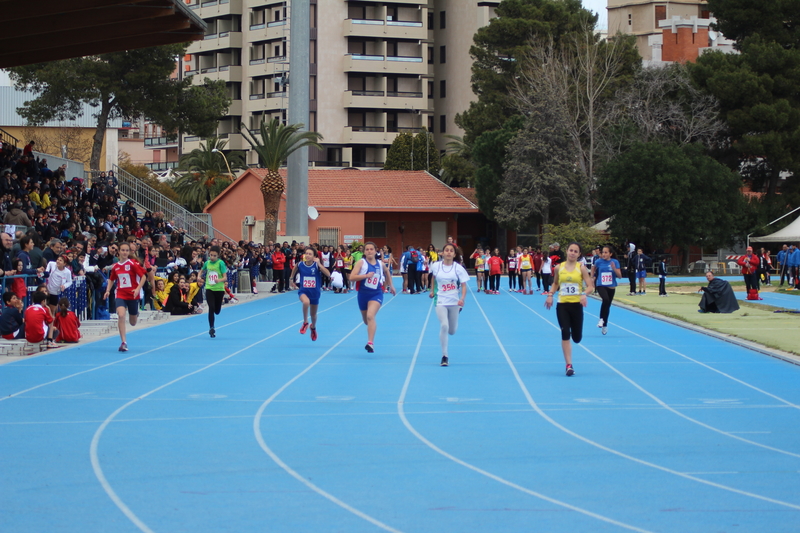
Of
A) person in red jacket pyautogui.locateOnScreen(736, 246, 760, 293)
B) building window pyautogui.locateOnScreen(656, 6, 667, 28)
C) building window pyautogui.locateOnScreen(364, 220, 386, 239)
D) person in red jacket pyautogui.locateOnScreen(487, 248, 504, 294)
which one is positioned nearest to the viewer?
person in red jacket pyautogui.locateOnScreen(736, 246, 760, 293)

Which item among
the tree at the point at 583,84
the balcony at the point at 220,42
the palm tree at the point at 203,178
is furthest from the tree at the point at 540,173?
the balcony at the point at 220,42

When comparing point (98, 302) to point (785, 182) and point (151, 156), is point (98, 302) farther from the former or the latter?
point (151, 156)

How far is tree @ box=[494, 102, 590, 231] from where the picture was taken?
58.3 meters

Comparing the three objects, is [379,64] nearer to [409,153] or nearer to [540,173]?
[409,153]

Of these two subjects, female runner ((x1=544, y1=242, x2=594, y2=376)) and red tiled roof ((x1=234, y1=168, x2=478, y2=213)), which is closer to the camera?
female runner ((x1=544, y1=242, x2=594, y2=376))

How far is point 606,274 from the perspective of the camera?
785 inches

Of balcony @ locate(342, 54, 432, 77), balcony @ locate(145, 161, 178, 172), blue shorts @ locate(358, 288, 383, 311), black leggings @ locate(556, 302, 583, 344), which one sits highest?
balcony @ locate(342, 54, 432, 77)

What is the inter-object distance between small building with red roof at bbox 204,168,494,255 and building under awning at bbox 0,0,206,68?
29.7m

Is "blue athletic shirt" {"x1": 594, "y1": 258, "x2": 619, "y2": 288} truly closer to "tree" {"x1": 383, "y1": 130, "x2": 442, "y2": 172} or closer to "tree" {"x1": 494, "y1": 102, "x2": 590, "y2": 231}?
"tree" {"x1": 494, "y1": 102, "x2": 590, "y2": 231}

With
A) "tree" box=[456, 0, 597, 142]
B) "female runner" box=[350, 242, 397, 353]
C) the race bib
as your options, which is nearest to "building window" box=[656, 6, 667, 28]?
"tree" box=[456, 0, 597, 142]

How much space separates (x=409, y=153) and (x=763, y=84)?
27.6 meters

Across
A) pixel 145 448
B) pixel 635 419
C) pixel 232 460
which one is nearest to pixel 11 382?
pixel 145 448

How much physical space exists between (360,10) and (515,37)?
16.0m

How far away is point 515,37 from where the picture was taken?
225ft
